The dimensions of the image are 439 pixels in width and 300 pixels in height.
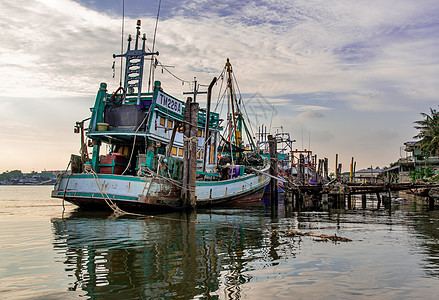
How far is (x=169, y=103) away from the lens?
22.8 meters

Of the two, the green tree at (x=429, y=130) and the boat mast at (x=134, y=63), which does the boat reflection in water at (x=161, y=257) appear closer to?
the boat mast at (x=134, y=63)

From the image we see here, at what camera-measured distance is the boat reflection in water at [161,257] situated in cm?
580

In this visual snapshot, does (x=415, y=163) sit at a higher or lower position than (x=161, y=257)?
higher

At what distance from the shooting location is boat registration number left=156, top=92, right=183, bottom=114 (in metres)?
21.5

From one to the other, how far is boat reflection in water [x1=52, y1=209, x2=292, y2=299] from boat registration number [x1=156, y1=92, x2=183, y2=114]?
10.1m

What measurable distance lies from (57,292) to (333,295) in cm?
454

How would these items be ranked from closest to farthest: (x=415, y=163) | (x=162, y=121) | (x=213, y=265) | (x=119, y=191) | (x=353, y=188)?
(x=213, y=265)
(x=119, y=191)
(x=162, y=121)
(x=353, y=188)
(x=415, y=163)

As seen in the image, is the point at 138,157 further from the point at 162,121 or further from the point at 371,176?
the point at 371,176

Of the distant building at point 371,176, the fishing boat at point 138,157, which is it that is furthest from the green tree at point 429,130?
the fishing boat at point 138,157

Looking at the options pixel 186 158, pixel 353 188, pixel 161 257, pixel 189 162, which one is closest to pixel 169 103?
pixel 186 158

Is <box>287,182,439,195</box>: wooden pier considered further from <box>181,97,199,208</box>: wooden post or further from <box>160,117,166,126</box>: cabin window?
<box>160,117,166,126</box>: cabin window

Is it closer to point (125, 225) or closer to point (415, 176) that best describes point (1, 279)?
point (125, 225)

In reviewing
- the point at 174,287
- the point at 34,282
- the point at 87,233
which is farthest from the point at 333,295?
the point at 87,233

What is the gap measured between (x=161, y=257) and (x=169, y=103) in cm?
1593
